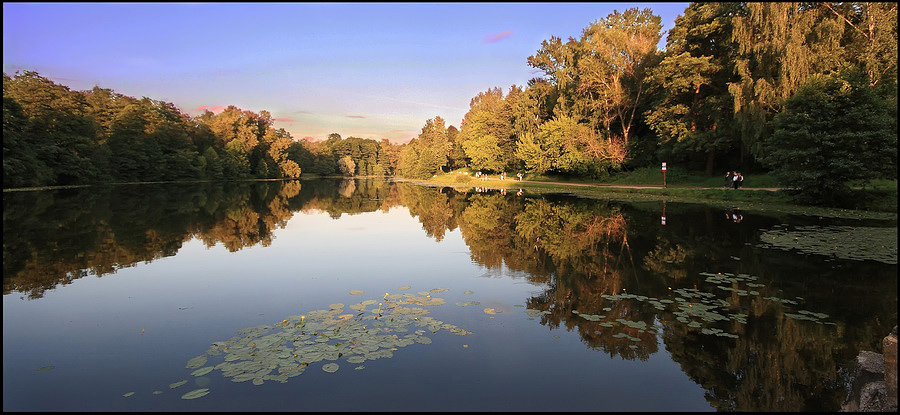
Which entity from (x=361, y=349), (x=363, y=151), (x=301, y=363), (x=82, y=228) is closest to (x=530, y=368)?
(x=361, y=349)

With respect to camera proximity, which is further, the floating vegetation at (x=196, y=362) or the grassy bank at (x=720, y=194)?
the grassy bank at (x=720, y=194)

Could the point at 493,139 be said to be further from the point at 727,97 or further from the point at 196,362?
the point at 196,362

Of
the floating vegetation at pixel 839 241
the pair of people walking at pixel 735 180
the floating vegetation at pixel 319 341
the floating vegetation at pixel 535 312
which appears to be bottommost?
the floating vegetation at pixel 535 312

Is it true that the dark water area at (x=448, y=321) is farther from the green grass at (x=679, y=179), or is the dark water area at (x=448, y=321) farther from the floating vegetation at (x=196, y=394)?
the green grass at (x=679, y=179)

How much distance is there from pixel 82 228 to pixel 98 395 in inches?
684

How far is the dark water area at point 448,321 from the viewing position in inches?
201

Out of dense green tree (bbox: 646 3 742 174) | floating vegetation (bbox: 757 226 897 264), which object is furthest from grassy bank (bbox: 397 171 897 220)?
floating vegetation (bbox: 757 226 897 264)

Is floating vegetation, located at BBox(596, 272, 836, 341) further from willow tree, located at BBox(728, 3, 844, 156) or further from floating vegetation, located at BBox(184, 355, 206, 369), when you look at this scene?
willow tree, located at BBox(728, 3, 844, 156)

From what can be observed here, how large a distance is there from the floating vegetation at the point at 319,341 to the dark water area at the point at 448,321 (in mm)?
38

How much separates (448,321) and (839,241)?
13883mm

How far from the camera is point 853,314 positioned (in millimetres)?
7508

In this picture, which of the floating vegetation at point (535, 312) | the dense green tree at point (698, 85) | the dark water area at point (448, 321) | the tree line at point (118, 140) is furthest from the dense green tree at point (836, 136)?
the tree line at point (118, 140)

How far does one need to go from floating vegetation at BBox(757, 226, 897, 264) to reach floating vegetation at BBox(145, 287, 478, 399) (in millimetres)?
11970

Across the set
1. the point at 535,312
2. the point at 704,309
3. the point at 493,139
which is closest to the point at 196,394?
the point at 535,312
